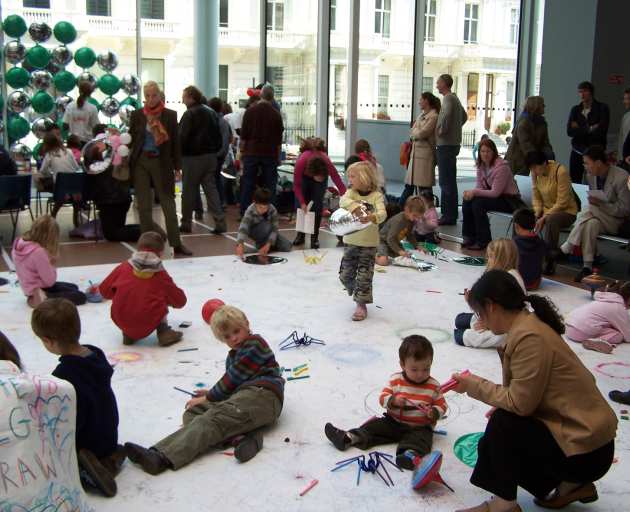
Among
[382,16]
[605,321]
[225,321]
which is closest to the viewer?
[225,321]

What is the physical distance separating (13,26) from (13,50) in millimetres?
348

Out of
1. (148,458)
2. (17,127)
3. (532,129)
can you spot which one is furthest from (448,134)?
(148,458)

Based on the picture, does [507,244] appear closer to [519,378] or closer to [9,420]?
[519,378]

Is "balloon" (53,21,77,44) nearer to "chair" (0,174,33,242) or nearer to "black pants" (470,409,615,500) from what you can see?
"chair" (0,174,33,242)

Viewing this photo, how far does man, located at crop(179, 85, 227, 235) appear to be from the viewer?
29.6ft

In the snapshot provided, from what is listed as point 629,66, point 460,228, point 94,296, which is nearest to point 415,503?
point 94,296

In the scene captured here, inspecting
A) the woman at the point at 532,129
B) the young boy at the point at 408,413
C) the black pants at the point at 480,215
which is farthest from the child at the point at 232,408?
the woman at the point at 532,129

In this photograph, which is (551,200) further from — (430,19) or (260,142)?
(430,19)

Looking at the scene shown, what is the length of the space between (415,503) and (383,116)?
11592 millimetres

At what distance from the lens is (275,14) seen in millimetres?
14078

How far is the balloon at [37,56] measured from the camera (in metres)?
12.2

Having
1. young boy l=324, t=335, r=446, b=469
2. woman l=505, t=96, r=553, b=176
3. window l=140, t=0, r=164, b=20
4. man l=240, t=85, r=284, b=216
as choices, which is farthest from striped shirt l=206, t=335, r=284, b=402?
window l=140, t=0, r=164, b=20

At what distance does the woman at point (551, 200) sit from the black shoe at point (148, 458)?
16.8ft

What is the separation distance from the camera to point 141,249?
5145 mm
